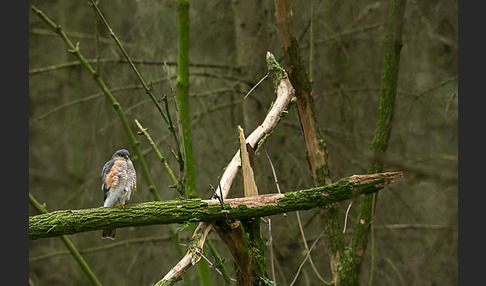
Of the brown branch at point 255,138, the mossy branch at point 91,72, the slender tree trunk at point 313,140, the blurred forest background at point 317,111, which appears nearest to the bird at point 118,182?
the mossy branch at point 91,72

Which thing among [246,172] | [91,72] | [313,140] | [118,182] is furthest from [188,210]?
[313,140]

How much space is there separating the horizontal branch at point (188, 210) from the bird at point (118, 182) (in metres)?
0.43

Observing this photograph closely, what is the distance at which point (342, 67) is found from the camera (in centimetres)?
424

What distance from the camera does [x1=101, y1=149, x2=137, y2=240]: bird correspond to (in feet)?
9.21

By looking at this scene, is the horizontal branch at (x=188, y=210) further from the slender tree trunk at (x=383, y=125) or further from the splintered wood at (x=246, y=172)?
the slender tree trunk at (x=383, y=125)

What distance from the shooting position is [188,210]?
241 centimetres

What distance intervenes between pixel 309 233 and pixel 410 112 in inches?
52.3

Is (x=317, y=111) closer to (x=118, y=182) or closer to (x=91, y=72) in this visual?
(x=91, y=72)

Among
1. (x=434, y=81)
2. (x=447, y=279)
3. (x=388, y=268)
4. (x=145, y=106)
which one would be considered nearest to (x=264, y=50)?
(x=145, y=106)

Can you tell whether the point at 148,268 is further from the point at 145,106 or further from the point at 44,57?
the point at 44,57

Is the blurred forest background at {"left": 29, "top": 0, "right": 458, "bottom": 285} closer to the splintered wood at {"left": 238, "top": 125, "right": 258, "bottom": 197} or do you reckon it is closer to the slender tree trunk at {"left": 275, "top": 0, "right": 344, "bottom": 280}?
the slender tree trunk at {"left": 275, "top": 0, "right": 344, "bottom": 280}

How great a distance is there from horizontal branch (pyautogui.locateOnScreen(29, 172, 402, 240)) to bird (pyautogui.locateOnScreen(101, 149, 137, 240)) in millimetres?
434

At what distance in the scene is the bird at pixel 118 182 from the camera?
2.81m

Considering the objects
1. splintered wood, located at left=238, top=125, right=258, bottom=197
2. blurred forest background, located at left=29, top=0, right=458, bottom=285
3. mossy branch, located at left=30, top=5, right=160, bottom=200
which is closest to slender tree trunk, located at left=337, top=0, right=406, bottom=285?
blurred forest background, located at left=29, top=0, right=458, bottom=285
